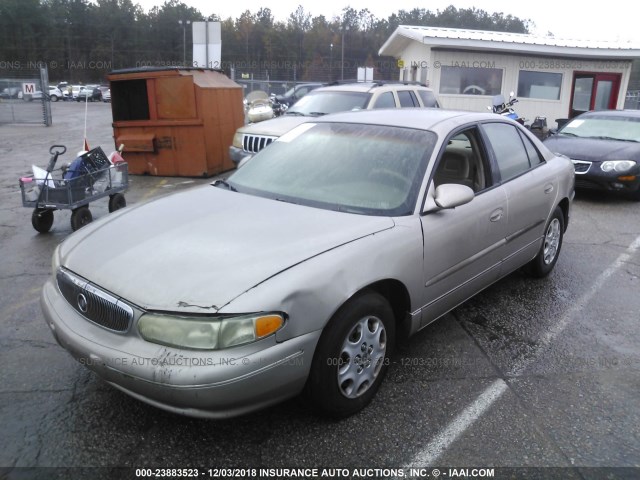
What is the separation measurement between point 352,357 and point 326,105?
22.9ft

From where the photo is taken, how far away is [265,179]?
12.1ft

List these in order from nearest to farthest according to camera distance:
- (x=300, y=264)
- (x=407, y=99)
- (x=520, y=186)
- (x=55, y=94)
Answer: (x=300, y=264) < (x=520, y=186) < (x=407, y=99) < (x=55, y=94)

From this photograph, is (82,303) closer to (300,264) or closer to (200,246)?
(200,246)

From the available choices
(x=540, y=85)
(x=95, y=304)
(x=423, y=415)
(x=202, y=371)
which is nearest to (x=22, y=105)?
(x=540, y=85)

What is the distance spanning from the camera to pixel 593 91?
17844 millimetres

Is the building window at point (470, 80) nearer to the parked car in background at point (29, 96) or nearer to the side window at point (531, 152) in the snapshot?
the side window at point (531, 152)

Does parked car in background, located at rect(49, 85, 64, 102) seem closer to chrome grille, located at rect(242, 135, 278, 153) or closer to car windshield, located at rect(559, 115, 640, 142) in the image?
chrome grille, located at rect(242, 135, 278, 153)

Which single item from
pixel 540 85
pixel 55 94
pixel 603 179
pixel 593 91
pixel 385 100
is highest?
pixel 540 85

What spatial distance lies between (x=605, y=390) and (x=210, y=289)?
2.47 m

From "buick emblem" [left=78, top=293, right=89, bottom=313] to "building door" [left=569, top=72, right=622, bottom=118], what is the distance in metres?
18.6

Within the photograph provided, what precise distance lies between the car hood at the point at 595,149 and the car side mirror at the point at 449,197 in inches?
237

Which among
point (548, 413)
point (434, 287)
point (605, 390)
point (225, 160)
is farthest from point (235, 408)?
point (225, 160)

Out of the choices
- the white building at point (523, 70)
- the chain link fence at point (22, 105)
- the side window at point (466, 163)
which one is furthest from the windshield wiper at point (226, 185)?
the chain link fence at point (22, 105)

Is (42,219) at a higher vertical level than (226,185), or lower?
lower
